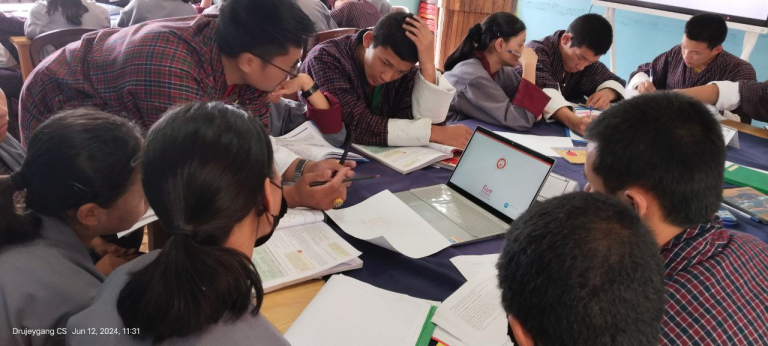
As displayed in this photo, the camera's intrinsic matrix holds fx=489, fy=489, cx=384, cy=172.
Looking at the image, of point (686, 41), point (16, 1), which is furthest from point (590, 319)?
point (16, 1)

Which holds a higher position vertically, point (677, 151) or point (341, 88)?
point (677, 151)

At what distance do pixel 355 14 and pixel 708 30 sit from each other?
87.9 inches

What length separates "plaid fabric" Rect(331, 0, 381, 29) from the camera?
363 cm

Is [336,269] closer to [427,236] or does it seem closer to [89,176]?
[427,236]

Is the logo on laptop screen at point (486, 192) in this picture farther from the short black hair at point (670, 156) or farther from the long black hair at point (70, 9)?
the long black hair at point (70, 9)

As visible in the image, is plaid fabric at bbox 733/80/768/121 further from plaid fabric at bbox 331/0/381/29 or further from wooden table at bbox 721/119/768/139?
plaid fabric at bbox 331/0/381/29

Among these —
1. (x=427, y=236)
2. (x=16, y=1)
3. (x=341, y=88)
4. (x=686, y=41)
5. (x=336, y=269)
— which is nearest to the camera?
(x=336, y=269)

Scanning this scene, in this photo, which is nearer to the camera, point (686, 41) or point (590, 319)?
point (590, 319)

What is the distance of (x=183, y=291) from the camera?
23.3 inches

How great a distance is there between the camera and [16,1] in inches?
188

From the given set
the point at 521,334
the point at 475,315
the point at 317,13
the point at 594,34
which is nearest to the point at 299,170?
the point at 475,315

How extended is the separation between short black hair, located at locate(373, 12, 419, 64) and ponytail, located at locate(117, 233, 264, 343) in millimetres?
1216

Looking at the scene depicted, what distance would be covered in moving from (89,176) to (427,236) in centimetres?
71

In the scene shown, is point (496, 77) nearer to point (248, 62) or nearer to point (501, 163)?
point (501, 163)
